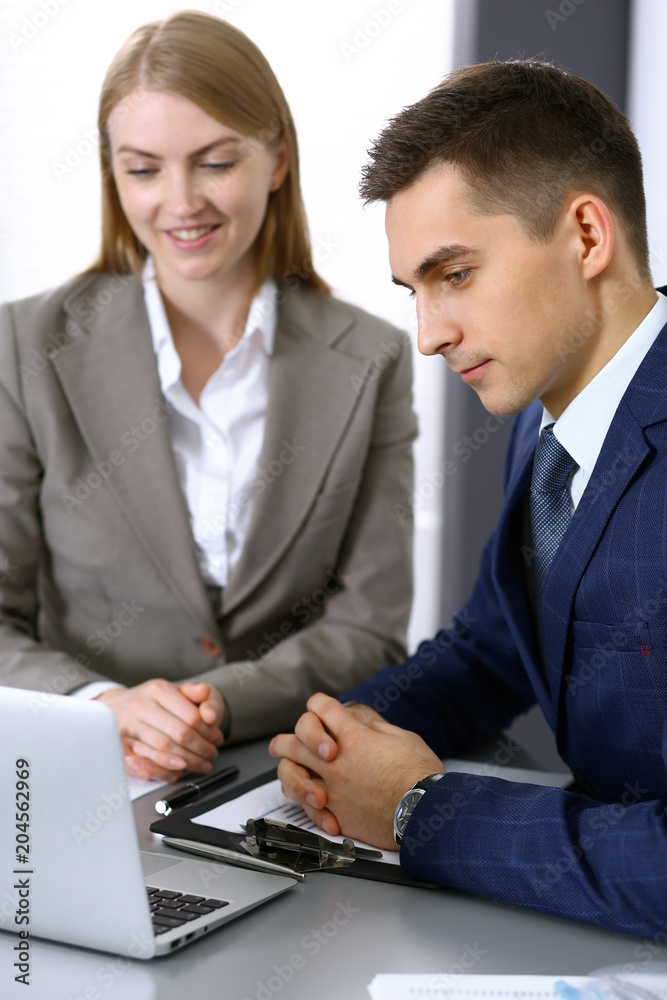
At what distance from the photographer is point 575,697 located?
1244mm

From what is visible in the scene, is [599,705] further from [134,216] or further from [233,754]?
[134,216]

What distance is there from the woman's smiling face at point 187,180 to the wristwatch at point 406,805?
43.5 inches

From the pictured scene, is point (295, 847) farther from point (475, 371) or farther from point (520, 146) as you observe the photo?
point (520, 146)

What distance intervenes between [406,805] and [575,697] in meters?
0.31

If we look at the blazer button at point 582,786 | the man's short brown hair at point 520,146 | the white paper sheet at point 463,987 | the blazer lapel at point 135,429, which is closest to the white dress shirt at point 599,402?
the man's short brown hair at point 520,146

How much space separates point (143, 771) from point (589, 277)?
91 cm

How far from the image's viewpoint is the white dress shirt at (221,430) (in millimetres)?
1847

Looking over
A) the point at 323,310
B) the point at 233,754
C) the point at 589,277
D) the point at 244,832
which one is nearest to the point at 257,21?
the point at 323,310

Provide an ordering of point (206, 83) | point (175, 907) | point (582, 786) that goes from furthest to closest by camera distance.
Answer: point (206, 83) → point (582, 786) → point (175, 907)

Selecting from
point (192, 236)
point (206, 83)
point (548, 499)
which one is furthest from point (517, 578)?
point (206, 83)

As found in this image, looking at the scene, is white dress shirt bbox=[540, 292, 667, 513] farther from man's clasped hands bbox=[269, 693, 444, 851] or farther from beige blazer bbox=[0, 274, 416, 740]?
beige blazer bbox=[0, 274, 416, 740]

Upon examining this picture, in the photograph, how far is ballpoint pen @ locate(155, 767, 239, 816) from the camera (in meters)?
1.19

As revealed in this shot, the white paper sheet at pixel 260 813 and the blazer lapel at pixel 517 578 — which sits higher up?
the blazer lapel at pixel 517 578

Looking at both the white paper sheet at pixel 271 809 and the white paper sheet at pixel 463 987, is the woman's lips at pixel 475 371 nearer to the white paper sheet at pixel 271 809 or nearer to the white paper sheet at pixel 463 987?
the white paper sheet at pixel 271 809
